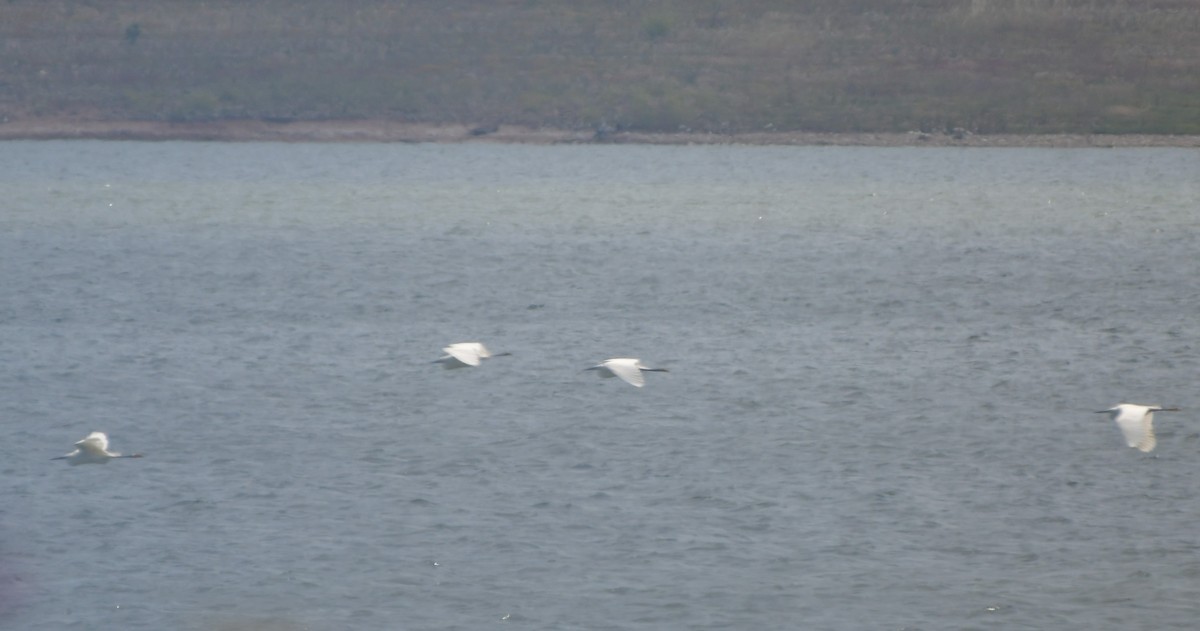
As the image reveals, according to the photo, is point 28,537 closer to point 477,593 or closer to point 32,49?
point 477,593

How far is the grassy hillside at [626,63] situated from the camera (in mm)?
50281

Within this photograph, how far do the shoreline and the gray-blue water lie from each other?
1775 centimetres

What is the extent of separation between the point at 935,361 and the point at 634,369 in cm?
513

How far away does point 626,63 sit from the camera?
5347 centimetres

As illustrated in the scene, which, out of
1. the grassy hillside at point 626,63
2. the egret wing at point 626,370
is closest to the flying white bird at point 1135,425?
the egret wing at point 626,370

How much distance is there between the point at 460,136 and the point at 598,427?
36490 mm

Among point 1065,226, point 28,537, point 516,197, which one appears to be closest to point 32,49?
point 516,197

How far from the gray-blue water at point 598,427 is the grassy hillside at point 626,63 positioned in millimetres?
18978

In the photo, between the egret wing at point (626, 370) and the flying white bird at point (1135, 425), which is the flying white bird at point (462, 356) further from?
the flying white bird at point (1135, 425)

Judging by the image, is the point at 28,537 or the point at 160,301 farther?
the point at 160,301

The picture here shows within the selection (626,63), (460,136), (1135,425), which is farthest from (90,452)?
(626,63)

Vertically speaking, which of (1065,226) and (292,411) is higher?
(292,411)

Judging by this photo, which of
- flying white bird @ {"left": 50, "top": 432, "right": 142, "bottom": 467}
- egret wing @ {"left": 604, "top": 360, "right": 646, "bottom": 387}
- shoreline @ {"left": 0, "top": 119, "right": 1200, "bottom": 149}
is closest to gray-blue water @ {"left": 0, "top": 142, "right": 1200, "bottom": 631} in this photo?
flying white bird @ {"left": 50, "top": 432, "right": 142, "bottom": 467}

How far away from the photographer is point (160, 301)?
22109mm
